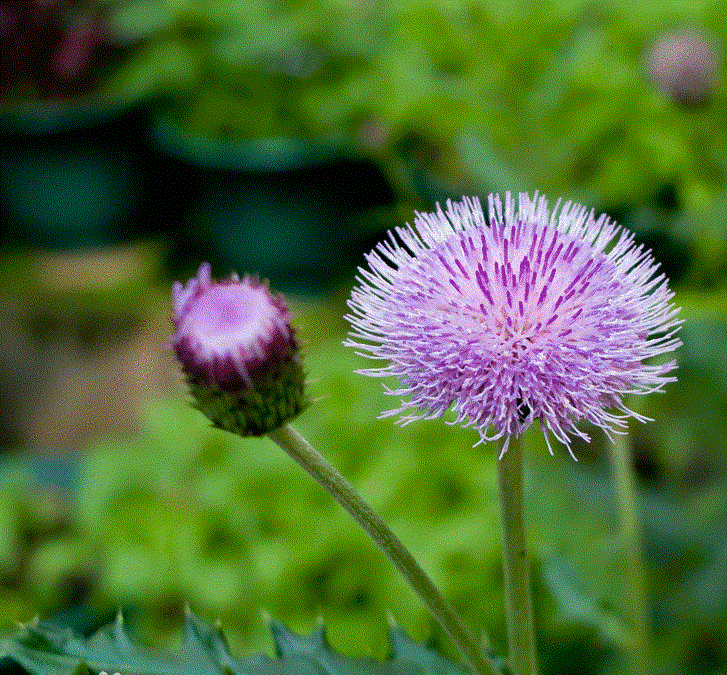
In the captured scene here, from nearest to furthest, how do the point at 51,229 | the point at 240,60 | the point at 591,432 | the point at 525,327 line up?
1. the point at 525,327
2. the point at 591,432
3. the point at 240,60
4. the point at 51,229

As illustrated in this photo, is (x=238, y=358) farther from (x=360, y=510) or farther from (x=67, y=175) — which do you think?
(x=67, y=175)

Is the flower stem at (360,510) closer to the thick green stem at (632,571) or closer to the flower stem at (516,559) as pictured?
the flower stem at (516,559)

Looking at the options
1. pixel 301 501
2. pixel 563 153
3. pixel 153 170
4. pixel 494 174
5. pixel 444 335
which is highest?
pixel 153 170

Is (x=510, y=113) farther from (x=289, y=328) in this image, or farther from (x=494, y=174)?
(x=289, y=328)

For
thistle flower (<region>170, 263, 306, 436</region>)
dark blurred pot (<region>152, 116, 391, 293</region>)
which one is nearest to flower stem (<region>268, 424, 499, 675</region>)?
thistle flower (<region>170, 263, 306, 436</region>)

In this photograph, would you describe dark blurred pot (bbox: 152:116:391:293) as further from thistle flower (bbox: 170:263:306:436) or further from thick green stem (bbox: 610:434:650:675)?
thistle flower (bbox: 170:263:306:436)

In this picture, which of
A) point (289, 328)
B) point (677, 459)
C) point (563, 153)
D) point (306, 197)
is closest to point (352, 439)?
point (677, 459)

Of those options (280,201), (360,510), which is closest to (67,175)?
(280,201)
